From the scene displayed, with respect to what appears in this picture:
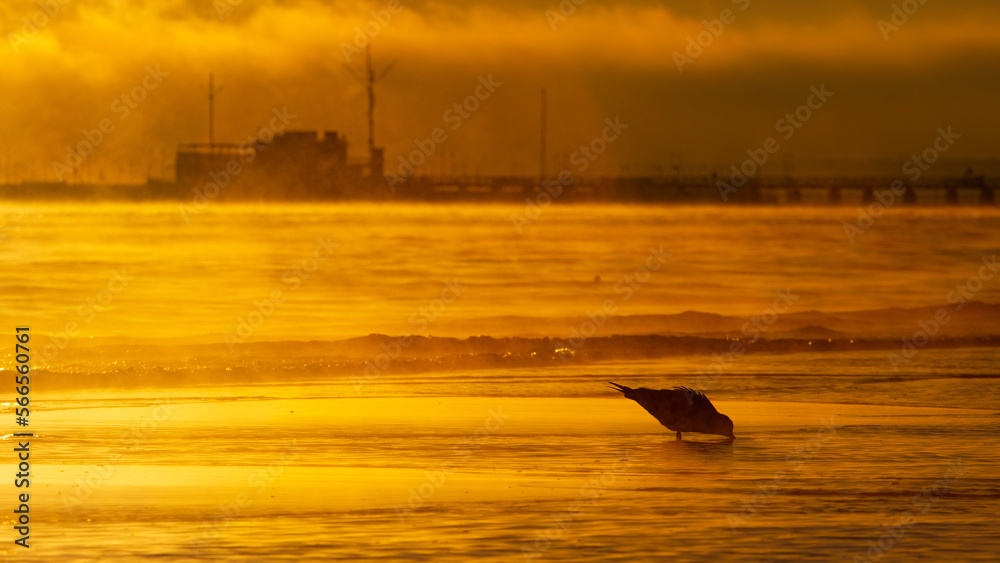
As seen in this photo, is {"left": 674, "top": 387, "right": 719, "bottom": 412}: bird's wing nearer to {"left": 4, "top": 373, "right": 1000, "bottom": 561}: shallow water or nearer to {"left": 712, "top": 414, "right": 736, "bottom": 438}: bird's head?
{"left": 712, "top": 414, "right": 736, "bottom": 438}: bird's head

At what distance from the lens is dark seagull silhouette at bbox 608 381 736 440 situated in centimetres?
1296

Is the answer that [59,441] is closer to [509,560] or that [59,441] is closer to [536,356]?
[509,560]

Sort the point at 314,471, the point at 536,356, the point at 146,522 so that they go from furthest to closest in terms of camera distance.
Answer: the point at 536,356 < the point at 314,471 < the point at 146,522

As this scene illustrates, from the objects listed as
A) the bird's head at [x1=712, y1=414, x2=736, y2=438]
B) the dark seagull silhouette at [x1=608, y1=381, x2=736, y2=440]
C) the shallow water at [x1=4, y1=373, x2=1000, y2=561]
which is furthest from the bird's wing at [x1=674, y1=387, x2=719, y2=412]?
the shallow water at [x1=4, y1=373, x2=1000, y2=561]

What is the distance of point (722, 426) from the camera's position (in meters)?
13.0

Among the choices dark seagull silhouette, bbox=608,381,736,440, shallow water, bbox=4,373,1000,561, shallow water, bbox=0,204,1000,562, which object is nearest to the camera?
shallow water, bbox=4,373,1000,561

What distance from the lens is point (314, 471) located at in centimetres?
1122

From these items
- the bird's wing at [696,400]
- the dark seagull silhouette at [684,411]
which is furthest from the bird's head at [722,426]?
the bird's wing at [696,400]

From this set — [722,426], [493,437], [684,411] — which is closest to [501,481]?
[493,437]

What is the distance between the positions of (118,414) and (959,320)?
24354 millimetres

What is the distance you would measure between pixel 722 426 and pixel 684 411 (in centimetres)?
40

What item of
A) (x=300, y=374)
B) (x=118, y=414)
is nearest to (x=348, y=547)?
(x=118, y=414)

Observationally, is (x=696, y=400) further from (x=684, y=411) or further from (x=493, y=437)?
(x=493, y=437)

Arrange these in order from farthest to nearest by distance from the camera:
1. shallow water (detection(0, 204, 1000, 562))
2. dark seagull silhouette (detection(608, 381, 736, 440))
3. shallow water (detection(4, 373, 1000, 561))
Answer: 1. dark seagull silhouette (detection(608, 381, 736, 440))
2. shallow water (detection(0, 204, 1000, 562))
3. shallow water (detection(4, 373, 1000, 561))
